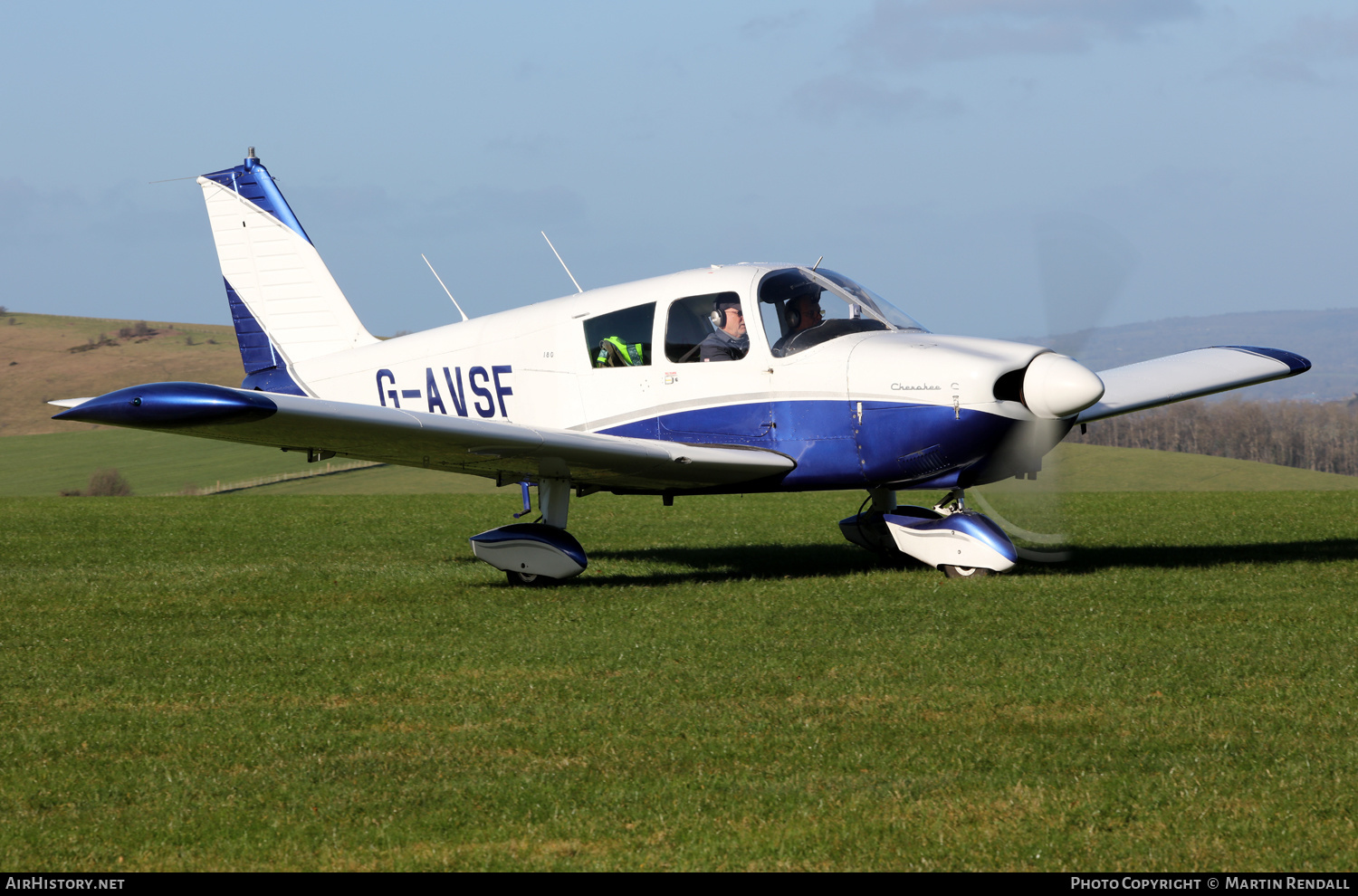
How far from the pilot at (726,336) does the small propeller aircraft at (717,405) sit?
0.6 inches

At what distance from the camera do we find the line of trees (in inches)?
2537

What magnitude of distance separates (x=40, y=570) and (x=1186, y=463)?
4973 centimetres

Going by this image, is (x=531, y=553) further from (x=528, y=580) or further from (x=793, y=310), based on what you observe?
(x=793, y=310)

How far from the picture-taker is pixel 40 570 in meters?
11.4

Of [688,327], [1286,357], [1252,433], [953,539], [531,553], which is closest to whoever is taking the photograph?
[953,539]

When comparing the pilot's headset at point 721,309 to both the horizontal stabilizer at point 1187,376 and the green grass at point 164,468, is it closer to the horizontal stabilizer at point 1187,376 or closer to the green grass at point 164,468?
the horizontal stabilizer at point 1187,376

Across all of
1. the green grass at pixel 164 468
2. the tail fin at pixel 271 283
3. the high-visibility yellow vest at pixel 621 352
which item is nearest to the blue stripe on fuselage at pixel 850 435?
the high-visibility yellow vest at pixel 621 352

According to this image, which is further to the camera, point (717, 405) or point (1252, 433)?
point (1252, 433)

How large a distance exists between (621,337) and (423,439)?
248cm

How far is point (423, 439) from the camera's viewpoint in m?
9.02

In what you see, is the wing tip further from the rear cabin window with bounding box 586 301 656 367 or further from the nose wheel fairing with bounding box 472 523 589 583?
the nose wheel fairing with bounding box 472 523 589 583

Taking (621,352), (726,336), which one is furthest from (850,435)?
(621,352)

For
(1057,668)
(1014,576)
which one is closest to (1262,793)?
(1057,668)

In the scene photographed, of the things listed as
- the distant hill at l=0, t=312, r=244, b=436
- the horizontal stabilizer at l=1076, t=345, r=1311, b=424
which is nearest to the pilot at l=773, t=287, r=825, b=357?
the horizontal stabilizer at l=1076, t=345, r=1311, b=424
